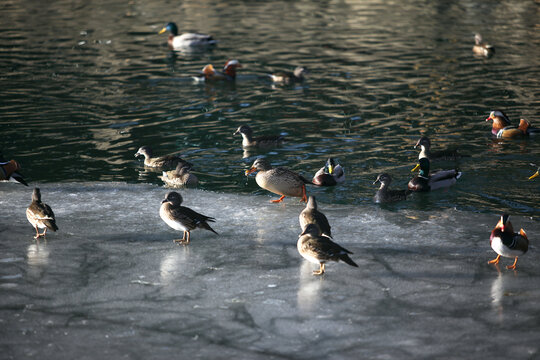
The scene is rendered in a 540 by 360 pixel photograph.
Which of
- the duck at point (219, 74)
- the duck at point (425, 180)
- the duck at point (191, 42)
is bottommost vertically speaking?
the duck at point (191, 42)

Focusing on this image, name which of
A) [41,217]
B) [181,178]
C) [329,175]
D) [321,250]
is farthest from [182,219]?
[329,175]

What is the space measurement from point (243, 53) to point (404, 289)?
1843 cm

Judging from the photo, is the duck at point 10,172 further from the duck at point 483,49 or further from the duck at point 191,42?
the duck at point 483,49

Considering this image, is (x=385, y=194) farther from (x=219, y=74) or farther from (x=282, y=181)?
(x=219, y=74)

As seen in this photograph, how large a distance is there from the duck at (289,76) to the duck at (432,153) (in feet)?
24.2

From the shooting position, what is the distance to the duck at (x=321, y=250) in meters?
7.28

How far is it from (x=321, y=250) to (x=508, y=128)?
8.38 m

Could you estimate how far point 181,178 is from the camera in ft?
37.7

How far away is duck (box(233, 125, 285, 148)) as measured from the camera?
14.0 metres

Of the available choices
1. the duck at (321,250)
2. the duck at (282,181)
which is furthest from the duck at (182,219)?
the duck at (282,181)

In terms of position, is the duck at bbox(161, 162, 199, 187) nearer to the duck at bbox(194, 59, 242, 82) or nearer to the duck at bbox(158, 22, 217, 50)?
the duck at bbox(194, 59, 242, 82)

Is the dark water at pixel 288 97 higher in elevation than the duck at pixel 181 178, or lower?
lower

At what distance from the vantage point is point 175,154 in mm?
14008

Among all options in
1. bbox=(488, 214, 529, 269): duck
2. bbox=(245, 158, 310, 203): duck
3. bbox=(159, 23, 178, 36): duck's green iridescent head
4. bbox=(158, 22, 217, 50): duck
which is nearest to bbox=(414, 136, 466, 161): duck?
bbox=(245, 158, 310, 203): duck
